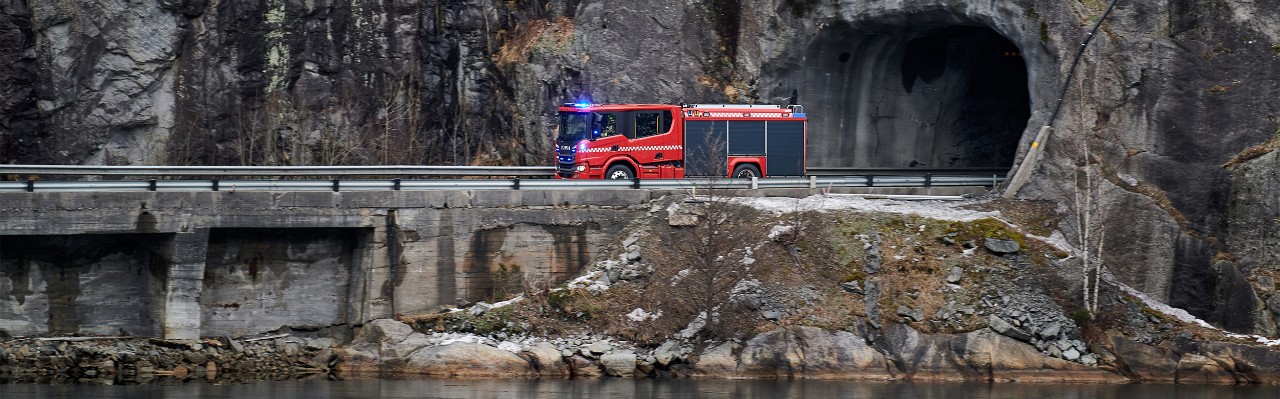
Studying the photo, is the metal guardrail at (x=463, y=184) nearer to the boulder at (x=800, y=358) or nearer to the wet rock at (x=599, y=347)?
the boulder at (x=800, y=358)

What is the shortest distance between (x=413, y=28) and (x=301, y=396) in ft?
70.3

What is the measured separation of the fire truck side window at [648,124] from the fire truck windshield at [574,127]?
54.7 inches

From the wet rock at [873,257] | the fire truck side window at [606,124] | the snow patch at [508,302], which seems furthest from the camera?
the fire truck side window at [606,124]

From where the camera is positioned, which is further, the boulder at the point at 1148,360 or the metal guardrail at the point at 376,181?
the metal guardrail at the point at 376,181

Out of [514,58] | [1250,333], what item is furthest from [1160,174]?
[514,58]

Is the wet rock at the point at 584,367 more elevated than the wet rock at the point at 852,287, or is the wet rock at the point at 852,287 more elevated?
the wet rock at the point at 852,287

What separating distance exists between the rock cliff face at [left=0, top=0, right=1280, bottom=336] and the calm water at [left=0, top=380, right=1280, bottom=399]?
706 cm

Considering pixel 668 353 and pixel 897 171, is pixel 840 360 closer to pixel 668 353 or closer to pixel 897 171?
pixel 668 353

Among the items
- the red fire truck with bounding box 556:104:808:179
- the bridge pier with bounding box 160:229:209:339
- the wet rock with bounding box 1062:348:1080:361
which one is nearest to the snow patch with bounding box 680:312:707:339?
the red fire truck with bounding box 556:104:808:179

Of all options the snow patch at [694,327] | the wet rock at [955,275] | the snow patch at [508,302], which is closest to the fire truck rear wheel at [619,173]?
the snow patch at [508,302]

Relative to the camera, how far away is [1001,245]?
3784cm

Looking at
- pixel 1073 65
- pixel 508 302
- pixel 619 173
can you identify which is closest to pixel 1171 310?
pixel 1073 65

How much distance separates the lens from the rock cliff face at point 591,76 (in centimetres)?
4016

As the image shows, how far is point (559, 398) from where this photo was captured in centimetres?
3194
